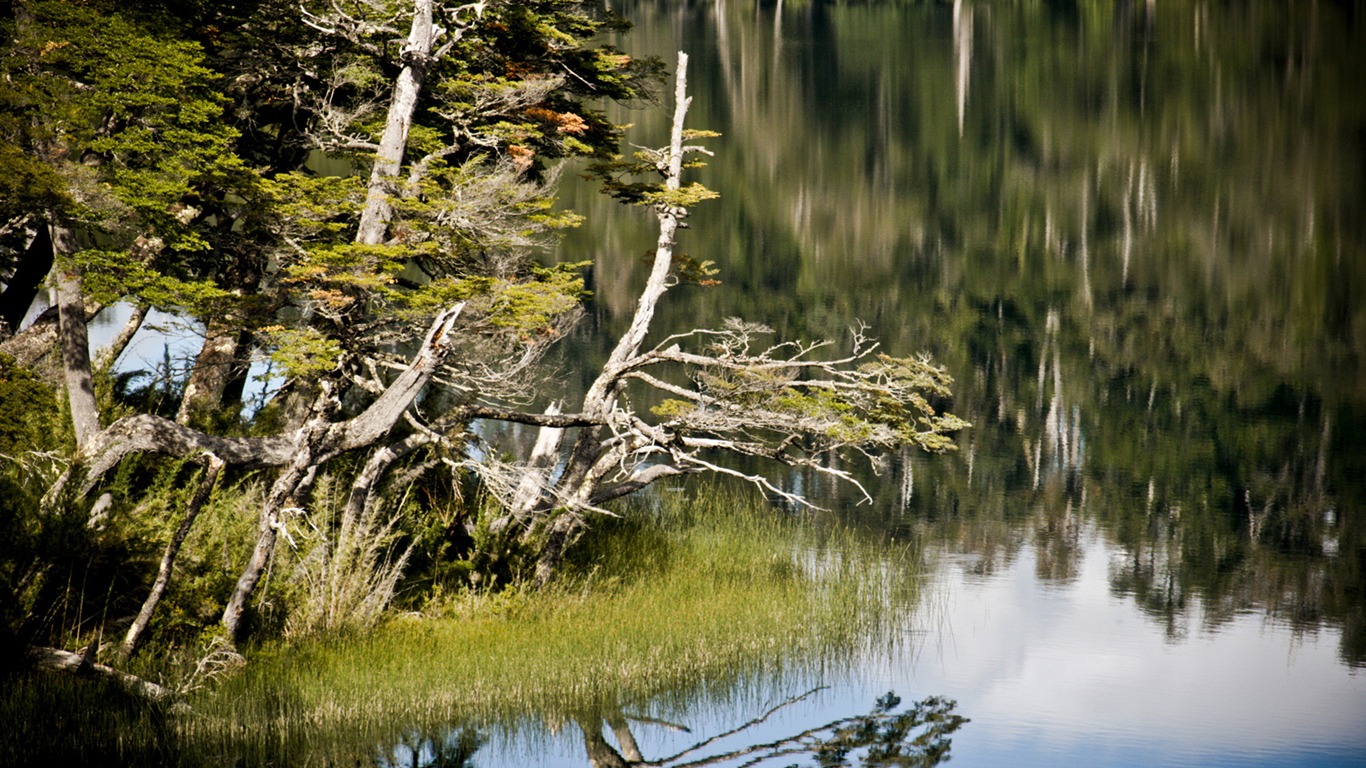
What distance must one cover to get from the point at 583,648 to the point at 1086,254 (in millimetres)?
29610

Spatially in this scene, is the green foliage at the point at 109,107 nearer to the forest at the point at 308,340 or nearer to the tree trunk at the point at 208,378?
the forest at the point at 308,340

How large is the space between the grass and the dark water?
1.91 feet

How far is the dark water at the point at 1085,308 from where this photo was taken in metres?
13.2

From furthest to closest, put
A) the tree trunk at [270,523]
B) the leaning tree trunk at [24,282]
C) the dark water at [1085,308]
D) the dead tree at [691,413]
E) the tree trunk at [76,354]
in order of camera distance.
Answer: the leaning tree trunk at [24,282], the dark water at [1085,308], the dead tree at [691,413], the tree trunk at [76,354], the tree trunk at [270,523]

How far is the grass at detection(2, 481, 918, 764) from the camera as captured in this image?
9609 mm

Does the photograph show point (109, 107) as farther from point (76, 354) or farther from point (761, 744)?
point (761, 744)

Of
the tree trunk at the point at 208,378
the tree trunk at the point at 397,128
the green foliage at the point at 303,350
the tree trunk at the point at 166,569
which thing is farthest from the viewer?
the tree trunk at the point at 208,378

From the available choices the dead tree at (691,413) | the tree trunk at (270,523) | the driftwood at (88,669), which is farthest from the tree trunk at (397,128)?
the driftwood at (88,669)

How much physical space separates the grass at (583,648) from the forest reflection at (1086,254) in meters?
3.96

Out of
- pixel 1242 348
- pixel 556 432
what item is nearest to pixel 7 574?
pixel 556 432

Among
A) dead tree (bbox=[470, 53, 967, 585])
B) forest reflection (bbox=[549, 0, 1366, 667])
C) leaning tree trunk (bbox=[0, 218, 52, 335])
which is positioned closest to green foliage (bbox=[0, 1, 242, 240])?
dead tree (bbox=[470, 53, 967, 585])

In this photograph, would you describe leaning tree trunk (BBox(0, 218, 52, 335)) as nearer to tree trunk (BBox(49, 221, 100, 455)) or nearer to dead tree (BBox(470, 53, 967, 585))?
tree trunk (BBox(49, 221, 100, 455))

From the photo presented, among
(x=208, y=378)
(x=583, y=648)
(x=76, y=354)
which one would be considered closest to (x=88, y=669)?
(x=76, y=354)

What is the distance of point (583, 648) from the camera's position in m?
11.3
